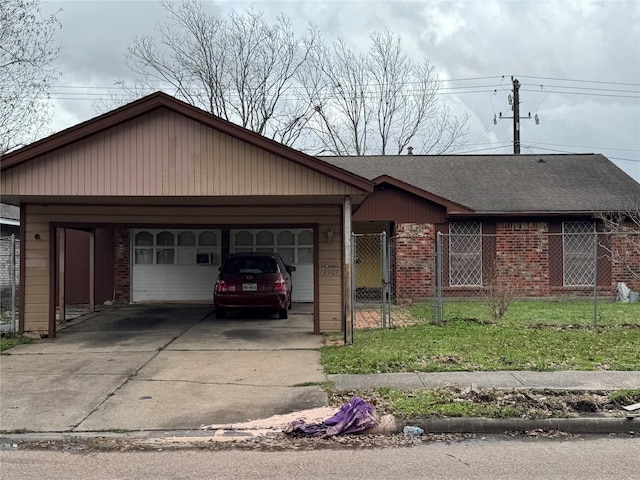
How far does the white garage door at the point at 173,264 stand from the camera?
16.5 meters

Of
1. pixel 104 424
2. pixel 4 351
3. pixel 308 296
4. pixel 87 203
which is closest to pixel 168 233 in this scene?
pixel 308 296

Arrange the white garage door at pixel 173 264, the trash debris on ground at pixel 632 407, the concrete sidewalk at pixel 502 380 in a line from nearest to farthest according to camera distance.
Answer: the trash debris on ground at pixel 632 407
the concrete sidewalk at pixel 502 380
the white garage door at pixel 173 264

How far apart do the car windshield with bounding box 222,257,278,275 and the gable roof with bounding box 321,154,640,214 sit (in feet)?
16.8

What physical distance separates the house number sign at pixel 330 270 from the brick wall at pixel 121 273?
304 inches

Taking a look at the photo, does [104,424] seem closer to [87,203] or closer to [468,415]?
[468,415]

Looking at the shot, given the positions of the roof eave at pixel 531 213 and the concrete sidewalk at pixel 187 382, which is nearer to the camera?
the concrete sidewalk at pixel 187 382

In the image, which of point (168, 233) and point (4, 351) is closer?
point (4, 351)

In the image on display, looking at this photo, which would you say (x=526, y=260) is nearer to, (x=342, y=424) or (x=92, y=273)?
(x=92, y=273)

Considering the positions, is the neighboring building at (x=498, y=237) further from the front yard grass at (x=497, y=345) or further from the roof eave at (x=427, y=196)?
the front yard grass at (x=497, y=345)

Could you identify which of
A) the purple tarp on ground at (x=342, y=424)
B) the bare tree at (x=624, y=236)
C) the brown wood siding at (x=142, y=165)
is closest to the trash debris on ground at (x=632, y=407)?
the purple tarp on ground at (x=342, y=424)

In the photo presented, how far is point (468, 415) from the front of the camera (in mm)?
5719

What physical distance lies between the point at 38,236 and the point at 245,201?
13.0ft

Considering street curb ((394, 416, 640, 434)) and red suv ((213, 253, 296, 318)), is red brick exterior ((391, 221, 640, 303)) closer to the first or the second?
red suv ((213, 253, 296, 318))

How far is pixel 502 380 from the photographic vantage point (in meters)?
7.05
